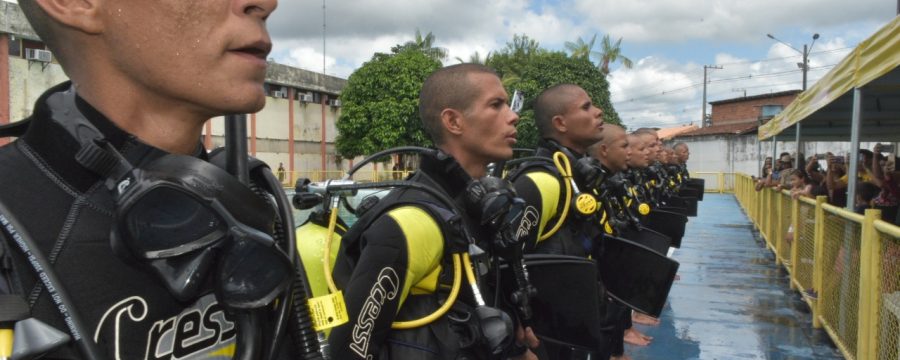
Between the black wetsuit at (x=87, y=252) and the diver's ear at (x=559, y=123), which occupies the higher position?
the diver's ear at (x=559, y=123)

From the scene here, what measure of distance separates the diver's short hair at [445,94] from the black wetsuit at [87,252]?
2.22 metres

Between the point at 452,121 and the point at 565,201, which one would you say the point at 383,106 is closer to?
the point at 565,201

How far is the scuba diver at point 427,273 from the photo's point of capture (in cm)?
223

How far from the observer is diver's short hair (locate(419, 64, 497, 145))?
3.21 meters

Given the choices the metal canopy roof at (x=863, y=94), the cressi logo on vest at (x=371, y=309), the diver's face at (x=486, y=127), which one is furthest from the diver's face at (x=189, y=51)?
the metal canopy roof at (x=863, y=94)

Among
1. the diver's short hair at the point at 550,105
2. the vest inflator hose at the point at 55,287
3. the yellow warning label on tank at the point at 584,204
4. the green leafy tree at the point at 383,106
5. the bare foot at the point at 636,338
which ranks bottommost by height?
the bare foot at the point at 636,338

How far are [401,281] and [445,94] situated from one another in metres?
1.23

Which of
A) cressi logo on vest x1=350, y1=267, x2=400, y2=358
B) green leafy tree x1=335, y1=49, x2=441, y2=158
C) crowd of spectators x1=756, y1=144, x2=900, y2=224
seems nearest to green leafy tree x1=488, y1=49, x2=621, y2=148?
green leafy tree x1=335, y1=49, x2=441, y2=158

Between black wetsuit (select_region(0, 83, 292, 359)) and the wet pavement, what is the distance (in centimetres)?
555

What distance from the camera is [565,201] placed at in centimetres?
420

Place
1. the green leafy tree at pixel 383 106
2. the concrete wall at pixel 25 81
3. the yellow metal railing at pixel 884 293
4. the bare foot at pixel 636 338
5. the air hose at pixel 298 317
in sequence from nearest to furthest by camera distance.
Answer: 1. the air hose at pixel 298 317
2. the yellow metal railing at pixel 884 293
3. the bare foot at pixel 636 338
4. the concrete wall at pixel 25 81
5. the green leafy tree at pixel 383 106

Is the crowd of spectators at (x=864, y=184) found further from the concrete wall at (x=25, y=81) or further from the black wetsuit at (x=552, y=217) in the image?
the concrete wall at (x=25, y=81)

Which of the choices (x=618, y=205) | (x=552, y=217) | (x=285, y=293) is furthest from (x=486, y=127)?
(x=618, y=205)

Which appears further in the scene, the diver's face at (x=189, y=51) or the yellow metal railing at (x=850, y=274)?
the yellow metal railing at (x=850, y=274)
